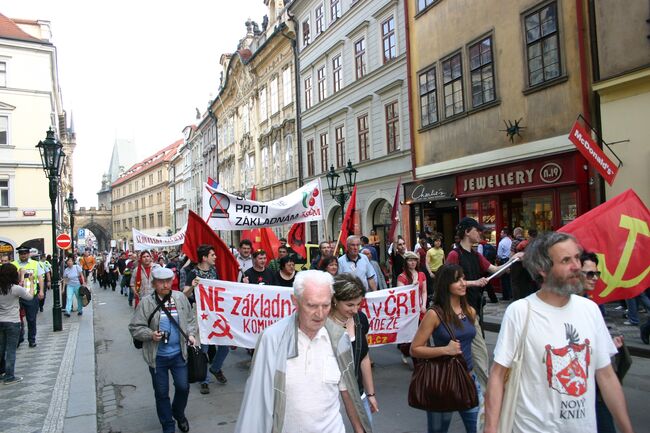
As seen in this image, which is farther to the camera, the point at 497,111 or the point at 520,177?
the point at 497,111

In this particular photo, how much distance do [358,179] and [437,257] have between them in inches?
482

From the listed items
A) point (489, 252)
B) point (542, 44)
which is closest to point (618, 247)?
point (489, 252)

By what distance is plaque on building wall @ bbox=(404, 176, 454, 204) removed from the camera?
18.1m

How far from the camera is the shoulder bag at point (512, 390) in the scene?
2814 mm

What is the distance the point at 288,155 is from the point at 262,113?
604cm

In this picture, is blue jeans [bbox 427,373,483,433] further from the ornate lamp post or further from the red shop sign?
the ornate lamp post

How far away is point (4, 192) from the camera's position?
1495 inches

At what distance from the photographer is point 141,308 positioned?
566 cm

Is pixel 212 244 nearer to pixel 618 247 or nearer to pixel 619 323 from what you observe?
pixel 618 247

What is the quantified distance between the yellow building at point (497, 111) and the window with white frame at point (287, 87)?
12.7 metres

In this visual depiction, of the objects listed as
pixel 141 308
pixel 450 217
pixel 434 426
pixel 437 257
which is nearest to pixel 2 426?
pixel 141 308

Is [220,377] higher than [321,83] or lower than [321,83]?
lower

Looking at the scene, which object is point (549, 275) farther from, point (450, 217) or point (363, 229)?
point (363, 229)

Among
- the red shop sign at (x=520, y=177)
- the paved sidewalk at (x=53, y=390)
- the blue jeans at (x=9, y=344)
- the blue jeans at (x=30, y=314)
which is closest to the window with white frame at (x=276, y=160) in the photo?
the red shop sign at (x=520, y=177)
